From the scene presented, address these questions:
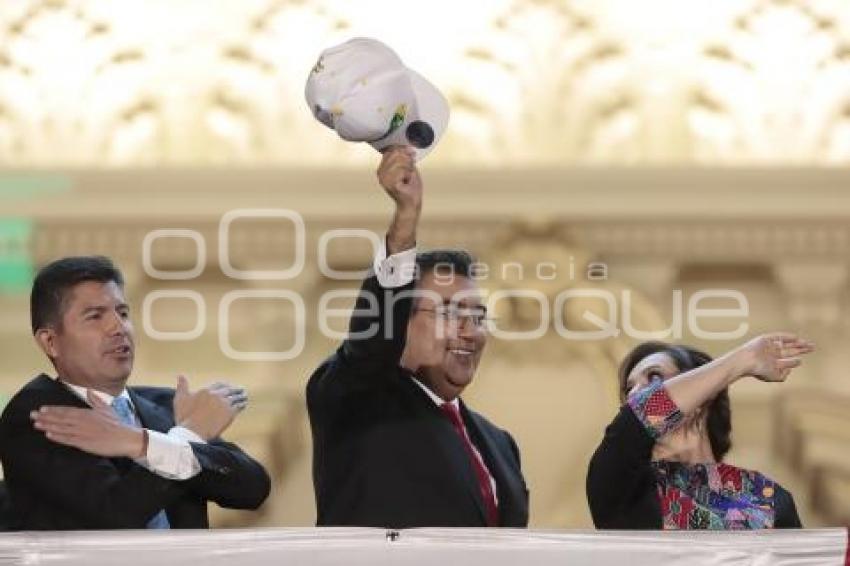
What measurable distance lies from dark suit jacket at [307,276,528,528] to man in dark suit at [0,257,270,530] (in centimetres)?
7

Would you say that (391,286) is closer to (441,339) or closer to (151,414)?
(441,339)

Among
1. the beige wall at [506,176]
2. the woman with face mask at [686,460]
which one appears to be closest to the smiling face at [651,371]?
the woman with face mask at [686,460]

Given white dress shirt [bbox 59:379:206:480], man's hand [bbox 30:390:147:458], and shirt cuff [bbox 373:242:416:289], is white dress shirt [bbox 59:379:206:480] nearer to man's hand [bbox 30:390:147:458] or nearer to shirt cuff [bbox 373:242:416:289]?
man's hand [bbox 30:390:147:458]

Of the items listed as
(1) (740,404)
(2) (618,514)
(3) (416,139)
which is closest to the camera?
(2) (618,514)

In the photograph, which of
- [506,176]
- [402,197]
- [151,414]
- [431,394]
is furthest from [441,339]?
[506,176]

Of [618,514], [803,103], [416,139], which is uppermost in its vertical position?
[803,103]

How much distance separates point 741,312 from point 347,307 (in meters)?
0.54

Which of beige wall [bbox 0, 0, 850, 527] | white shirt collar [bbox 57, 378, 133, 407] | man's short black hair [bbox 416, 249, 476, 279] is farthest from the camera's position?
beige wall [bbox 0, 0, 850, 527]

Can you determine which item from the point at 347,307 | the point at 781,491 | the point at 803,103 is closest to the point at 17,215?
the point at 347,307

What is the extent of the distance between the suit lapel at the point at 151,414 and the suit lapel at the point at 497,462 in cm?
28

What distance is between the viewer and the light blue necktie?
1657mm

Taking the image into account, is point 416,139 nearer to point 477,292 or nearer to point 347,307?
point 477,292

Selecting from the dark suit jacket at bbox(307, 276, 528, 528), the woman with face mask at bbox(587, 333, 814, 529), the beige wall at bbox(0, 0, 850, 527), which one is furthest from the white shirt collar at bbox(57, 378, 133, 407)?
the beige wall at bbox(0, 0, 850, 527)

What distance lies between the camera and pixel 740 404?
2.55 metres
